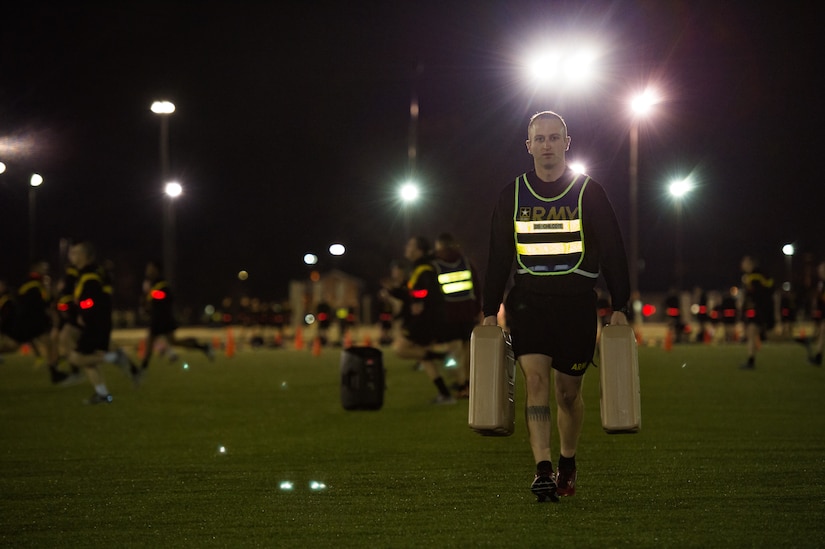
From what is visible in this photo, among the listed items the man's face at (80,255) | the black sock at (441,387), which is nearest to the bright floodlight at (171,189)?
the man's face at (80,255)

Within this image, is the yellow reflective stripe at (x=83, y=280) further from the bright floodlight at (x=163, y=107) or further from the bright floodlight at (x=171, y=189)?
the bright floodlight at (x=171, y=189)

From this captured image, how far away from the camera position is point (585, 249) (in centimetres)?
648

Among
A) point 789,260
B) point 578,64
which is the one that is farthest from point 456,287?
point 789,260

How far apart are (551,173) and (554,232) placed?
0.36m

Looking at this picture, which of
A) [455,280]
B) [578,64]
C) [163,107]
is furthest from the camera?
[163,107]

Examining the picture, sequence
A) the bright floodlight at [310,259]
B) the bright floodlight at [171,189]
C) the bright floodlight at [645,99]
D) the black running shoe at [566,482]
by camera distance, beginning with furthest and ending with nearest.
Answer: the bright floodlight at [310,259], the bright floodlight at [171,189], the bright floodlight at [645,99], the black running shoe at [566,482]

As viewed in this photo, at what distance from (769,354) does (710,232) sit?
38692 mm

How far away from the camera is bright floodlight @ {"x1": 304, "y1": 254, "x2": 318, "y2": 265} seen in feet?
243

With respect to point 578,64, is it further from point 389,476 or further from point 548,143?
point 548,143

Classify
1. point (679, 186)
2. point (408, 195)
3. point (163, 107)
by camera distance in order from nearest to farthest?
point (163, 107)
point (408, 195)
point (679, 186)

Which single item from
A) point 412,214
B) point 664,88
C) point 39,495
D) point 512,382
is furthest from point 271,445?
point 412,214

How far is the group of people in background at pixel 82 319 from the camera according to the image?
47.8 feet

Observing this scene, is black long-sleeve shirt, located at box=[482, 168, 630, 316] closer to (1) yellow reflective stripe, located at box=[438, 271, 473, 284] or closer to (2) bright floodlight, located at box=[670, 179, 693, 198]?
(1) yellow reflective stripe, located at box=[438, 271, 473, 284]

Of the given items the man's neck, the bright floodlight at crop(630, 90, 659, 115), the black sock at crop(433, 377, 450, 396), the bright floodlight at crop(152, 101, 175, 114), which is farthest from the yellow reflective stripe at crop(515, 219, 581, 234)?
the bright floodlight at crop(630, 90, 659, 115)
